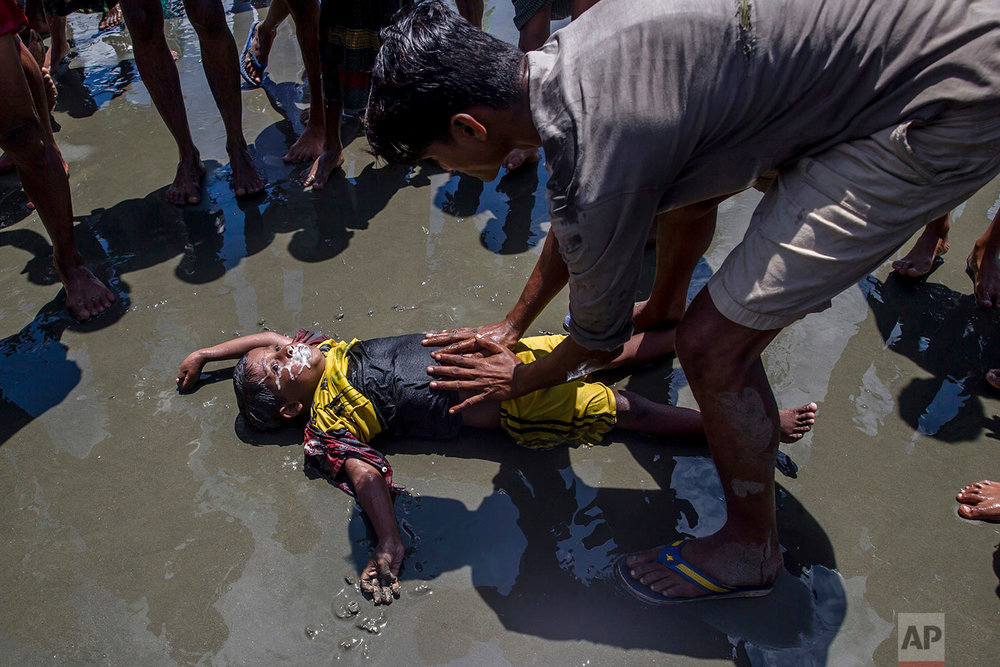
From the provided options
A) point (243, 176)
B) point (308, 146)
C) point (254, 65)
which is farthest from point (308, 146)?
point (254, 65)

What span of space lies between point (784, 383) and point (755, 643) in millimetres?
1102

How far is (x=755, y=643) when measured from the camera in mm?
1944

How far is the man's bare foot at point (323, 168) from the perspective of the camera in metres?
3.97

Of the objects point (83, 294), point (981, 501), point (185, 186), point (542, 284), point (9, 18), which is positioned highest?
point (9, 18)

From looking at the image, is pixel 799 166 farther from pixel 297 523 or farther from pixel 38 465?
pixel 38 465

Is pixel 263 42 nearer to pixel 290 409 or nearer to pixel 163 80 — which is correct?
pixel 163 80

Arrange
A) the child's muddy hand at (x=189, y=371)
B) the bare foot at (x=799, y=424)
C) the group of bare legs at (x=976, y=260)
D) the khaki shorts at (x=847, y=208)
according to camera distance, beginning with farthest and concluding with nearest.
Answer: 1. the group of bare legs at (x=976, y=260)
2. the child's muddy hand at (x=189, y=371)
3. the bare foot at (x=799, y=424)
4. the khaki shorts at (x=847, y=208)

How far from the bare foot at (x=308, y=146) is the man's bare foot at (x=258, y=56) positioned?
3.62 ft

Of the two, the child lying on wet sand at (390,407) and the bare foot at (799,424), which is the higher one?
the bare foot at (799,424)

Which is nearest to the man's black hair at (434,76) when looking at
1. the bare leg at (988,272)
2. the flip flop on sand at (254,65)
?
the bare leg at (988,272)

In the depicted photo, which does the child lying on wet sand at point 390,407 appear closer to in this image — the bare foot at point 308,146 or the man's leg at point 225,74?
the man's leg at point 225,74

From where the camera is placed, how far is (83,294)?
3.17 meters

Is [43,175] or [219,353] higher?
[43,175]

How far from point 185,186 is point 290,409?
6.33ft
